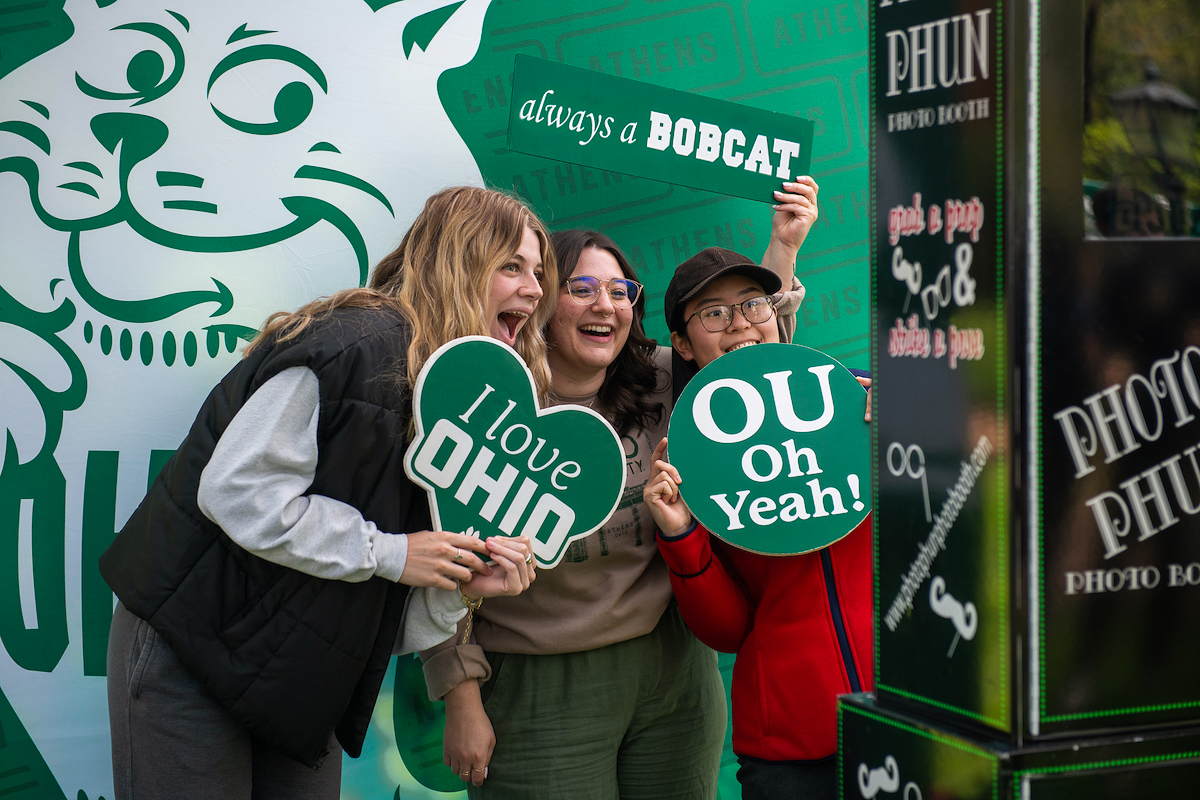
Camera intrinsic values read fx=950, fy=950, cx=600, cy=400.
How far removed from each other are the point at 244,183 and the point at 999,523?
2.03 meters

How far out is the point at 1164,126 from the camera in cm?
111

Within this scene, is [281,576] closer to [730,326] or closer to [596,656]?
[596,656]

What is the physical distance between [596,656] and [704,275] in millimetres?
908

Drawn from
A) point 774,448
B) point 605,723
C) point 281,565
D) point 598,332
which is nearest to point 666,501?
point 774,448

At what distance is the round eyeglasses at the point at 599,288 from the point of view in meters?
2.22

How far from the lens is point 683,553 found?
193 cm

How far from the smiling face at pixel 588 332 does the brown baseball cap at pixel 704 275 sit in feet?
0.36

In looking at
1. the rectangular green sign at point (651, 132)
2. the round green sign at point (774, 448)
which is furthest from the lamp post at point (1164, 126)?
the rectangular green sign at point (651, 132)

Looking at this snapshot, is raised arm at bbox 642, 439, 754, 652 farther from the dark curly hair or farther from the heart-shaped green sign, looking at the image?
the dark curly hair

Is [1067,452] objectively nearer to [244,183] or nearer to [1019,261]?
[1019,261]

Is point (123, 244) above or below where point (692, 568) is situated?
above

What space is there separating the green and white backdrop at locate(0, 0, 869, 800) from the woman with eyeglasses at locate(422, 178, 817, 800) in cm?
20

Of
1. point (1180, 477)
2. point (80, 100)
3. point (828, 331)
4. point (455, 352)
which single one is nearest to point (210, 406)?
point (455, 352)

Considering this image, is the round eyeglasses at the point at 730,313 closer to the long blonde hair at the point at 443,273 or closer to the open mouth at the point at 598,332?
the open mouth at the point at 598,332
